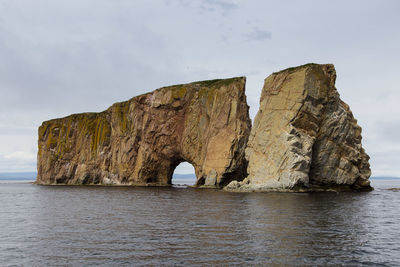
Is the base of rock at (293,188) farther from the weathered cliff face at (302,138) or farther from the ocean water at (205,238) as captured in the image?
the ocean water at (205,238)

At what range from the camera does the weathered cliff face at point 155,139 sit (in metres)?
71.4

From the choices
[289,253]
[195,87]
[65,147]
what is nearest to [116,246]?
[289,253]

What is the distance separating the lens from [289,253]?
18.0 m

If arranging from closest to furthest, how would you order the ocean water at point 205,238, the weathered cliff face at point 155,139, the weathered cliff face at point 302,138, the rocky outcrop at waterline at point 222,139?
the ocean water at point 205,238, the weathered cliff face at point 302,138, the rocky outcrop at waterline at point 222,139, the weathered cliff face at point 155,139

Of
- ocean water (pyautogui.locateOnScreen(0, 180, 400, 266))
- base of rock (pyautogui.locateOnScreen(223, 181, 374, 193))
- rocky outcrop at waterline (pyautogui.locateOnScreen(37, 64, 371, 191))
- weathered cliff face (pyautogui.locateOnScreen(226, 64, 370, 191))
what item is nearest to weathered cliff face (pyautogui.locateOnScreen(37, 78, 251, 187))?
rocky outcrop at waterline (pyautogui.locateOnScreen(37, 64, 371, 191))

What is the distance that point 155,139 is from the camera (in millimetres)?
84062

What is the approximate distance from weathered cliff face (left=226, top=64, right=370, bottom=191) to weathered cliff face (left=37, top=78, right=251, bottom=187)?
9783 mm

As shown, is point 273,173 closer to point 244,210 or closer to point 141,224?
point 244,210

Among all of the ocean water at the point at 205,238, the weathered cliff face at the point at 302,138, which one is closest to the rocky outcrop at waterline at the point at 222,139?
the weathered cliff face at the point at 302,138

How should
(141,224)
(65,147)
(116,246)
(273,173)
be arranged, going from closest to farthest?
(116,246), (141,224), (273,173), (65,147)

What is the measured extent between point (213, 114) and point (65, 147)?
49.9 m

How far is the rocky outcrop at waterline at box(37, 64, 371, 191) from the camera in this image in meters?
Result: 57.1

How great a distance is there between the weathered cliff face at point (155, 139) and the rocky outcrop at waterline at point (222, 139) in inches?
8.9

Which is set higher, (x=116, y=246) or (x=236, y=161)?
(x=236, y=161)
